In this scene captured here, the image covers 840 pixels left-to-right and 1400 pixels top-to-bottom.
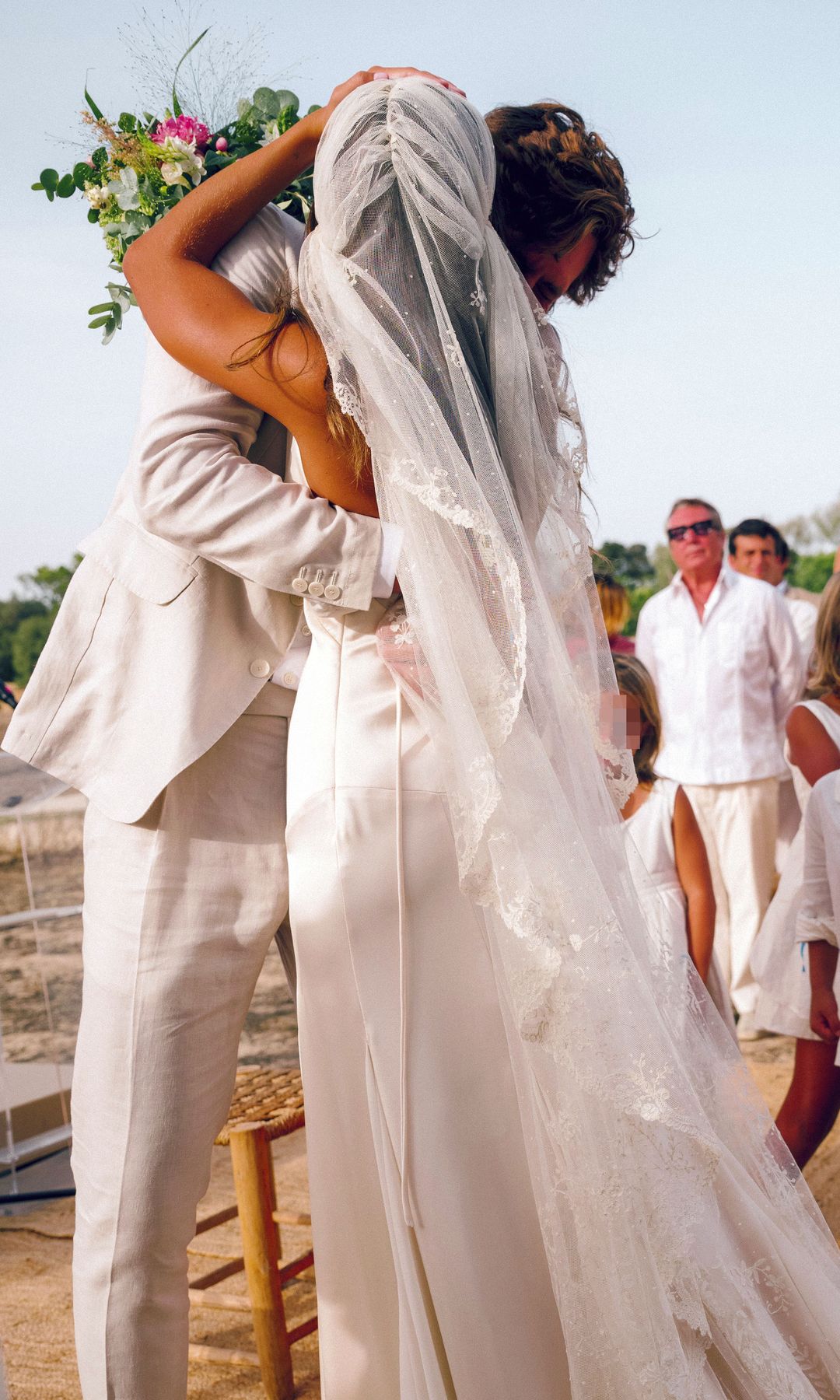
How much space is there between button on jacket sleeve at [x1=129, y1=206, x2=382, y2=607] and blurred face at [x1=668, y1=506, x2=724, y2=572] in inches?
185

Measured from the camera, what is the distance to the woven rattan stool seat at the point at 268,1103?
2668 mm

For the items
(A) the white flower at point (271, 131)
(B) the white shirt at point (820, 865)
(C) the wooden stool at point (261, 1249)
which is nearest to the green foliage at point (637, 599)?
(B) the white shirt at point (820, 865)

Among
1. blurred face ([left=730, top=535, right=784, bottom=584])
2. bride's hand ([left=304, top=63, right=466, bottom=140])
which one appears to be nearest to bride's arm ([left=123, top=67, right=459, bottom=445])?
bride's hand ([left=304, top=63, right=466, bottom=140])

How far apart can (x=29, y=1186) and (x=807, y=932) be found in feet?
9.20

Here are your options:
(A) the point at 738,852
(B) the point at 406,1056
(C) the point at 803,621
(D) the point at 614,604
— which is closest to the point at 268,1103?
(B) the point at 406,1056

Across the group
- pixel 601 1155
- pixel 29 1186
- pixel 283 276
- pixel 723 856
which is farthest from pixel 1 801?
pixel 723 856

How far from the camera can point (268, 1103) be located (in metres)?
2.82

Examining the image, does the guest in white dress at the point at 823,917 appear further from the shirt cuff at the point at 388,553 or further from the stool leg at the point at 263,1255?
the shirt cuff at the point at 388,553

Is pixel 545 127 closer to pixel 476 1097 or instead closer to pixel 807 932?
pixel 476 1097

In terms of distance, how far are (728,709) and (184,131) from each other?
14.6 feet

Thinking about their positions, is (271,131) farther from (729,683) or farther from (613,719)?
(729,683)

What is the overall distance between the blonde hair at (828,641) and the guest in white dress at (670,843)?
19.0 inches

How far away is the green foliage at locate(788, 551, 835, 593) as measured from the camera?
57.9 feet

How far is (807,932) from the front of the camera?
3.05 m
